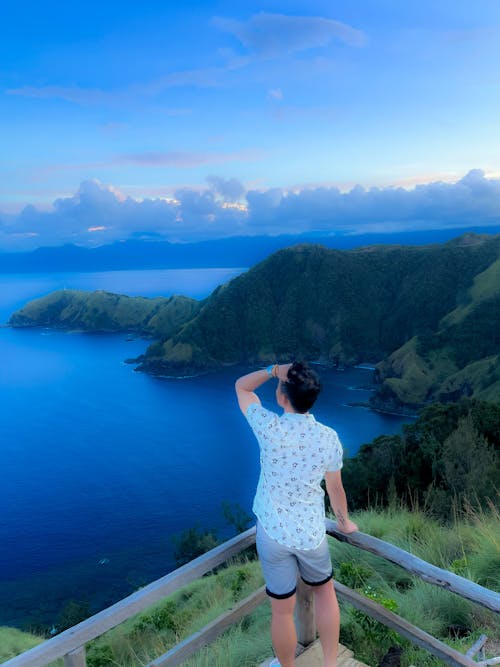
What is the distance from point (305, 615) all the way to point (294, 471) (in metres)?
1.04

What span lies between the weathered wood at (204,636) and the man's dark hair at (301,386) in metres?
1.26

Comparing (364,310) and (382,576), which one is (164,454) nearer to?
(382,576)

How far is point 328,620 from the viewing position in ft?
8.03

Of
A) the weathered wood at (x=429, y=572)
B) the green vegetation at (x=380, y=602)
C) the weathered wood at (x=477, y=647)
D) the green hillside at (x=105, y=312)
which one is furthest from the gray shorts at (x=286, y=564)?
the green hillside at (x=105, y=312)

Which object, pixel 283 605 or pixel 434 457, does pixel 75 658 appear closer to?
pixel 283 605

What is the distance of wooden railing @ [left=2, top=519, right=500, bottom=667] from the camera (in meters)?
2.04

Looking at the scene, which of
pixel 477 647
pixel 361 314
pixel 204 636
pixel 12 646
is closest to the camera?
pixel 204 636

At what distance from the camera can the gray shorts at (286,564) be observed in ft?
7.63

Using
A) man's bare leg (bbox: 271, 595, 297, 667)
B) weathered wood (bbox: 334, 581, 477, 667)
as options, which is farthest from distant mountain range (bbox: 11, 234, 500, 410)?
man's bare leg (bbox: 271, 595, 297, 667)

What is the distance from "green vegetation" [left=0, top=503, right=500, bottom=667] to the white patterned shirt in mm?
1248

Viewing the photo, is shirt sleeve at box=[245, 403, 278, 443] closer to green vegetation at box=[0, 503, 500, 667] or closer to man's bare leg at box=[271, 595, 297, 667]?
man's bare leg at box=[271, 595, 297, 667]

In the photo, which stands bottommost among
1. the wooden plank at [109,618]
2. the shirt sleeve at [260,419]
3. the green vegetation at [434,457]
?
the green vegetation at [434,457]

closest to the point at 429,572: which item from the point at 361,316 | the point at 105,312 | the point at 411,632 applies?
the point at 411,632

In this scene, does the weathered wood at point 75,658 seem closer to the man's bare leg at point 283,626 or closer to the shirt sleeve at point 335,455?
the man's bare leg at point 283,626
